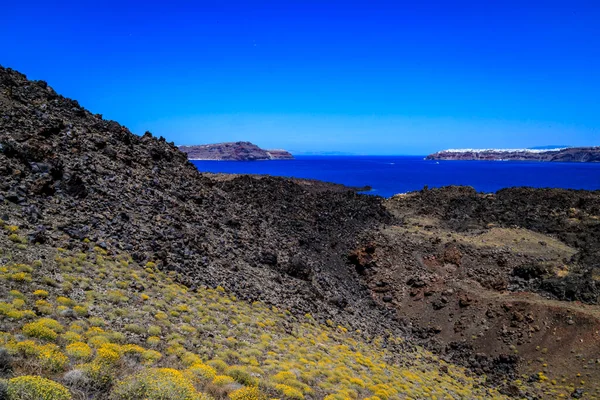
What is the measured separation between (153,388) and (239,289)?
1169cm

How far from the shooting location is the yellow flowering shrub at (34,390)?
261 inches

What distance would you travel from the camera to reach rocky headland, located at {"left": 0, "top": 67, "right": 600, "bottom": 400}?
35.2 feet

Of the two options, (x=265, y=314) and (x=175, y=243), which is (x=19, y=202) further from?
(x=265, y=314)

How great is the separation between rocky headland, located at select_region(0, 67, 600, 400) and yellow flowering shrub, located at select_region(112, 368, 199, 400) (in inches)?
1.9

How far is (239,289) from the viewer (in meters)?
20.0

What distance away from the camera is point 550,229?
132 feet

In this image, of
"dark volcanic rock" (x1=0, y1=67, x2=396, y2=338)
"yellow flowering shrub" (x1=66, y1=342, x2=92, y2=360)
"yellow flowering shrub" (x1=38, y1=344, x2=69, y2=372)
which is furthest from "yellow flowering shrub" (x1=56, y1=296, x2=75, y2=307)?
"dark volcanic rock" (x1=0, y1=67, x2=396, y2=338)

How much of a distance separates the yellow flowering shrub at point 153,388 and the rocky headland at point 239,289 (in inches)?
1.9

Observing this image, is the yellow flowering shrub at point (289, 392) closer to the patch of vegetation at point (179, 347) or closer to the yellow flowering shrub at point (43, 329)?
the patch of vegetation at point (179, 347)

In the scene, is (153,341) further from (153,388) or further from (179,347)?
(153,388)

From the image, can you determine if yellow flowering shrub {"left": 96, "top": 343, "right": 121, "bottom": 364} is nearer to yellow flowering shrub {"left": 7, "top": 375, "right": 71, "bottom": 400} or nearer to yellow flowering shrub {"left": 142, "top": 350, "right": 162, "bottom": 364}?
yellow flowering shrub {"left": 142, "top": 350, "right": 162, "bottom": 364}

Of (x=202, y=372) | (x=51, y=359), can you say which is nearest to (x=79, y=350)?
(x=51, y=359)

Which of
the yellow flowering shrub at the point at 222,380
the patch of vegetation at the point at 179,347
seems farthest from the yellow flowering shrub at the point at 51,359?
the yellow flowering shrub at the point at 222,380

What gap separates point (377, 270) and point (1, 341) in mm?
25849
